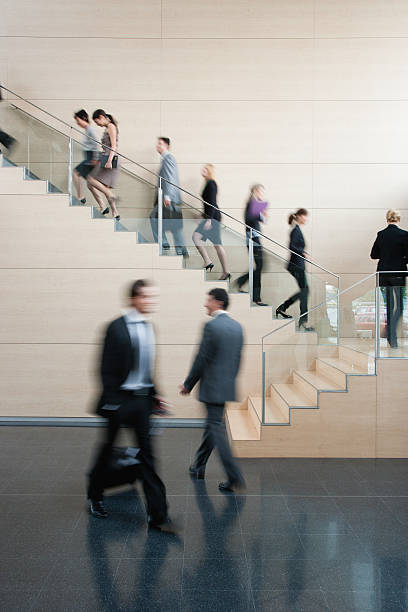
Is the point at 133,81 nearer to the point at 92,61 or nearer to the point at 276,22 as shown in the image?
the point at 92,61

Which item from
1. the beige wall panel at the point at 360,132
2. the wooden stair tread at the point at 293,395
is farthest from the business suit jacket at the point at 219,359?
the beige wall panel at the point at 360,132

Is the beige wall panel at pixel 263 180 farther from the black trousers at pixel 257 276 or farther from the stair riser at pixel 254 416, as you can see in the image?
the stair riser at pixel 254 416

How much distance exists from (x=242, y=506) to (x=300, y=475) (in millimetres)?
960

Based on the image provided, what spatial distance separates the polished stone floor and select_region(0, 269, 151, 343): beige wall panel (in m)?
2.14

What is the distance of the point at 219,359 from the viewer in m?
4.21

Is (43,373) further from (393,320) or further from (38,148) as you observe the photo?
(393,320)

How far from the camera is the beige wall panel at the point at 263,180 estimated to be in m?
8.30

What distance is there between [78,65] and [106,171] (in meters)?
2.33

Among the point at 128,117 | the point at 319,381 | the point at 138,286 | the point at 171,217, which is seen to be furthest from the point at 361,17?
the point at 138,286

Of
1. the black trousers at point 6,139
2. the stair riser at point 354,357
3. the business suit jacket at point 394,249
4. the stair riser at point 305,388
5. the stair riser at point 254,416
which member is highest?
the black trousers at point 6,139

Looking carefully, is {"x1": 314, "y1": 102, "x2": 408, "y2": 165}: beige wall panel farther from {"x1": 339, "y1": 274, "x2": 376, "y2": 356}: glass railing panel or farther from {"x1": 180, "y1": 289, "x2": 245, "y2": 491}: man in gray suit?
{"x1": 180, "y1": 289, "x2": 245, "y2": 491}: man in gray suit

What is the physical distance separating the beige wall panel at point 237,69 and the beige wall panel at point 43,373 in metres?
4.40

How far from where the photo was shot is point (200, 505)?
13.3 ft

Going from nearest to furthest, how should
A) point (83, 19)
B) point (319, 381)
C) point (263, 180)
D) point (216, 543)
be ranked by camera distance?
point (216, 543), point (319, 381), point (83, 19), point (263, 180)
